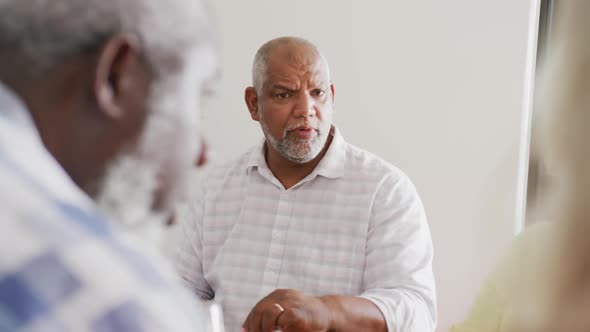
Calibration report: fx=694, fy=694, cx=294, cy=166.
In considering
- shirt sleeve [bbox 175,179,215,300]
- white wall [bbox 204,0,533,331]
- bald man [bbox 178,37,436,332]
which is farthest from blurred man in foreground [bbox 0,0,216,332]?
white wall [bbox 204,0,533,331]

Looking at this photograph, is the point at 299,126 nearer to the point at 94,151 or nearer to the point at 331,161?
the point at 331,161

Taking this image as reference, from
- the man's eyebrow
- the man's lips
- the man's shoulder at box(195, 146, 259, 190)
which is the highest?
the man's eyebrow

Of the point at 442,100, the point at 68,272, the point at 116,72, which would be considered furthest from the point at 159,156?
the point at 442,100

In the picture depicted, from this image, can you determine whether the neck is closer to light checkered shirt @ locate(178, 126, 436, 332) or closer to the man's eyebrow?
light checkered shirt @ locate(178, 126, 436, 332)

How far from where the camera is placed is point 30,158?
0.53 meters

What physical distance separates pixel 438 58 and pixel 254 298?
124cm

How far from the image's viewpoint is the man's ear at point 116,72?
0.61 meters

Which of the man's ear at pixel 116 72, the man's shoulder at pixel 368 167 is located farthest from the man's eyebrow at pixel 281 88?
the man's ear at pixel 116 72

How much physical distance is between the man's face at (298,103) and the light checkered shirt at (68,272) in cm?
137

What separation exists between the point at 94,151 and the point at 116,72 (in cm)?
8

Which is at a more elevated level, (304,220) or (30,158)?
(30,158)

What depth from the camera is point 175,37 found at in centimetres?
66

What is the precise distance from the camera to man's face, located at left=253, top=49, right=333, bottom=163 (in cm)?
188

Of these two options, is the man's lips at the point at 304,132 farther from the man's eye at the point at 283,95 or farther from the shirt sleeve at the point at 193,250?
the shirt sleeve at the point at 193,250
